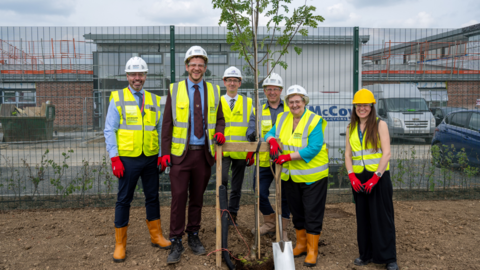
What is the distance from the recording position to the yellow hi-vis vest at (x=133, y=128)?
400cm

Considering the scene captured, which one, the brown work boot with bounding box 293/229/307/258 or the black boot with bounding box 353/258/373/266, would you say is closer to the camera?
the black boot with bounding box 353/258/373/266

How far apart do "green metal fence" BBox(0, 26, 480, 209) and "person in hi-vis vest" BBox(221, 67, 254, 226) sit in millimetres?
1056

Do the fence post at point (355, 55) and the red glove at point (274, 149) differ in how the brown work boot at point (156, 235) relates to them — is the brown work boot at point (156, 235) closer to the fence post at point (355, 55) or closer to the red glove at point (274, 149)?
the red glove at point (274, 149)

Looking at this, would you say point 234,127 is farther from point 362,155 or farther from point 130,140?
point 362,155

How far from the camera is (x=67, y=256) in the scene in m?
4.09

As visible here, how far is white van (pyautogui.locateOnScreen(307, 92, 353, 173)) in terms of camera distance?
663 cm

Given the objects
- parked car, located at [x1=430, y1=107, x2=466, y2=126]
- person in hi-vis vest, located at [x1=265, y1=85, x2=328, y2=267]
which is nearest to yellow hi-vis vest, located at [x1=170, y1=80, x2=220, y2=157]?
person in hi-vis vest, located at [x1=265, y1=85, x2=328, y2=267]

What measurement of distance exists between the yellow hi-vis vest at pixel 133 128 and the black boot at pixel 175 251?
1.04 m

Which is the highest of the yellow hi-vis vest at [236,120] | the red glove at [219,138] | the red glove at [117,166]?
the yellow hi-vis vest at [236,120]

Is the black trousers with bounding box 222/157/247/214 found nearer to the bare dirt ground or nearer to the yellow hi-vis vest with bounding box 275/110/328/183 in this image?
the bare dirt ground

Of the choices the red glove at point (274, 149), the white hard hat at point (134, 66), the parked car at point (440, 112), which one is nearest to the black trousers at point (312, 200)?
the red glove at point (274, 149)

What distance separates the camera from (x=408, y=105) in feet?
22.4

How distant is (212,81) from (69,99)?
2.59 meters

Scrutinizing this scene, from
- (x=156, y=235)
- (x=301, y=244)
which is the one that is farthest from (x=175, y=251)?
(x=301, y=244)
